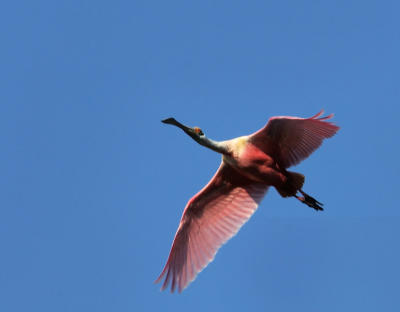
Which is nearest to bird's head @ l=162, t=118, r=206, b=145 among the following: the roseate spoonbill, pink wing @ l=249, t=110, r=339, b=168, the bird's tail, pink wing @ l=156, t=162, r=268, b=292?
the roseate spoonbill

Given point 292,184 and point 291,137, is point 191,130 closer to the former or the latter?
point 291,137

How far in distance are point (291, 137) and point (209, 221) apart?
2373 mm

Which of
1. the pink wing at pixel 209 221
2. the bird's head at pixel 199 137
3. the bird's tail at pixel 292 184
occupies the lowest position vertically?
the pink wing at pixel 209 221

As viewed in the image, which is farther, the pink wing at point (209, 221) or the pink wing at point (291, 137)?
the pink wing at point (209, 221)

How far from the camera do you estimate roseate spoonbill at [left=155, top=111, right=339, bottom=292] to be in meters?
10.6

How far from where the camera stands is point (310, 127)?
10406mm

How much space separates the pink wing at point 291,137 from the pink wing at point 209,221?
866 mm

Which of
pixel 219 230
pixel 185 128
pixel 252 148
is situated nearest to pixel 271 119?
pixel 252 148

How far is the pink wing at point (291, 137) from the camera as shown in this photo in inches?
406

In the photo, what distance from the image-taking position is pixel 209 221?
11.8 meters

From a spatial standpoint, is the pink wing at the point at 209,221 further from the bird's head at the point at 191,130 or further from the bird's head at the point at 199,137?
the bird's head at the point at 191,130

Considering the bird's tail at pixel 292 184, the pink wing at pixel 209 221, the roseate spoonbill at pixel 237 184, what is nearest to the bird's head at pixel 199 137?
the roseate spoonbill at pixel 237 184

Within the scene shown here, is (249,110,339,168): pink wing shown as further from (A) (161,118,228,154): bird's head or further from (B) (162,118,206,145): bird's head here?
(B) (162,118,206,145): bird's head

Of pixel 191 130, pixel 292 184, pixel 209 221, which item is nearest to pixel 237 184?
pixel 209 221
